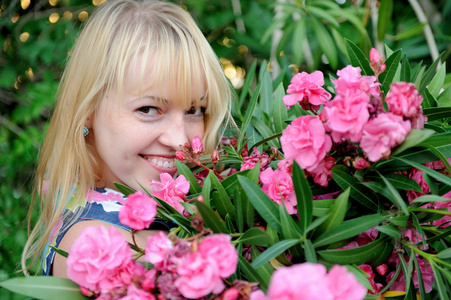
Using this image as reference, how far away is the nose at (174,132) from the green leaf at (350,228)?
0.49m

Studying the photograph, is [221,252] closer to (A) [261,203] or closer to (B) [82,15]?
(A) [261,203]

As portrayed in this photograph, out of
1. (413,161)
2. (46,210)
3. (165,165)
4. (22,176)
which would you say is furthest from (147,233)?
(22,176)

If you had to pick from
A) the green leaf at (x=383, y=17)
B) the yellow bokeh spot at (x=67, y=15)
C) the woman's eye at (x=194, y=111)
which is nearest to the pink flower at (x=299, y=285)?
the woman's eye at (x=194, y=111)

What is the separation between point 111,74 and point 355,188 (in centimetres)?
67

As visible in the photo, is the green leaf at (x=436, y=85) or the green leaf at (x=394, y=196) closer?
the green leaf at (x=394, y=196)

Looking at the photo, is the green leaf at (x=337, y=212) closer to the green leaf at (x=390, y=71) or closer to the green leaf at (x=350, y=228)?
the green leaf at (x=350, y=228)

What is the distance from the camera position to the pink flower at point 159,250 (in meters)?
0.64

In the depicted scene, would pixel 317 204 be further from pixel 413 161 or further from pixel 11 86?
pixel 11 86

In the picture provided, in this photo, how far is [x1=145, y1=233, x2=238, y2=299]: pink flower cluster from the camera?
564 mm

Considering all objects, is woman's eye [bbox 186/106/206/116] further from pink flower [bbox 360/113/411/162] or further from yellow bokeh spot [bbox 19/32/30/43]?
yellow bokeh spot [bbox 19/32/30/43]

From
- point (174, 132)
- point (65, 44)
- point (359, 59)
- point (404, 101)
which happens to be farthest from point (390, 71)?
point (65, 44)

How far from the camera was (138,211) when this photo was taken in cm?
71

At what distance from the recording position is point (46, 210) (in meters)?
1.24

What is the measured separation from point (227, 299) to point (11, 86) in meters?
2.24
